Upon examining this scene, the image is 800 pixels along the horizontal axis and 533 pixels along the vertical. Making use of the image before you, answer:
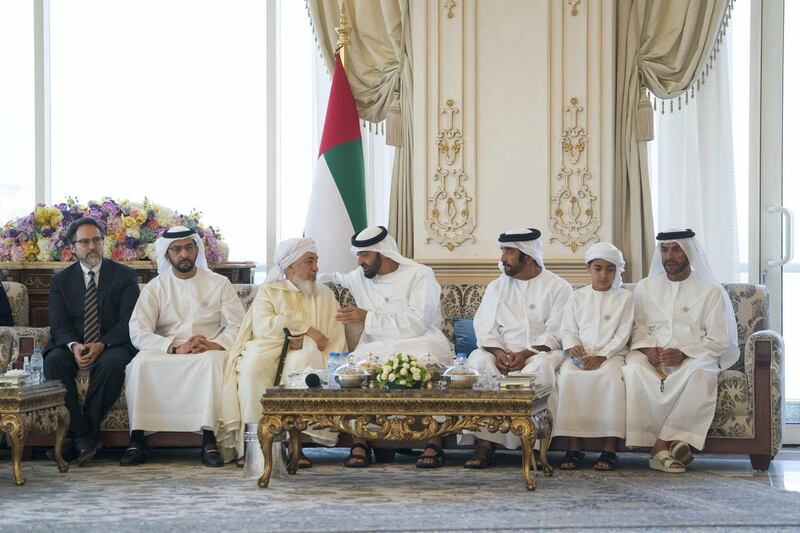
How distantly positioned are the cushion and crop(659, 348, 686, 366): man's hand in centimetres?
115

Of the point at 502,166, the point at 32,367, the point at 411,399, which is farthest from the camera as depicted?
the point at 502,166

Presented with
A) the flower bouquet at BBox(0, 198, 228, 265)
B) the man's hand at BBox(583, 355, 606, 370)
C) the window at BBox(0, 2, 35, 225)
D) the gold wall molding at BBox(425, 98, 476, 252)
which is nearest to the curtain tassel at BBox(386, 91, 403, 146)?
the gold wall molding at BBox(425, 98, 476, 252)

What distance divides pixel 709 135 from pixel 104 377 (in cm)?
433

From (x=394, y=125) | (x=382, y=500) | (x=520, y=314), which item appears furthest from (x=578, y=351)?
(x=394, y=125)

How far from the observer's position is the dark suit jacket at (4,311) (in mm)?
7062

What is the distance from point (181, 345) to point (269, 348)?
556mm

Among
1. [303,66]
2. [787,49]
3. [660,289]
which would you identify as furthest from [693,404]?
[303,66]

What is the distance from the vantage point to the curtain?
774 cm

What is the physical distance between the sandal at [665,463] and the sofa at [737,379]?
260 mm

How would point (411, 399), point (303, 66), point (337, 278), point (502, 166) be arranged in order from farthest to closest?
1. point (303, 66)
2. point (502, 166)
3. point (337, 278)
4. point (411, 399)

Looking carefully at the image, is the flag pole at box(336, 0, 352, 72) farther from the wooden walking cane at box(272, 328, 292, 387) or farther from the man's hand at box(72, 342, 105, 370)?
the man's hand at box(72, 342, 105, 370)

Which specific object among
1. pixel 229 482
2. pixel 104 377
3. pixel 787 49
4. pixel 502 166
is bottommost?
pixel 229 482

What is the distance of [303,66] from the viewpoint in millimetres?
8570

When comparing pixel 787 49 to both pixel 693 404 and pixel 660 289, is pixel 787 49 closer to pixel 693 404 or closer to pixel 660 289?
pixel 660 289
